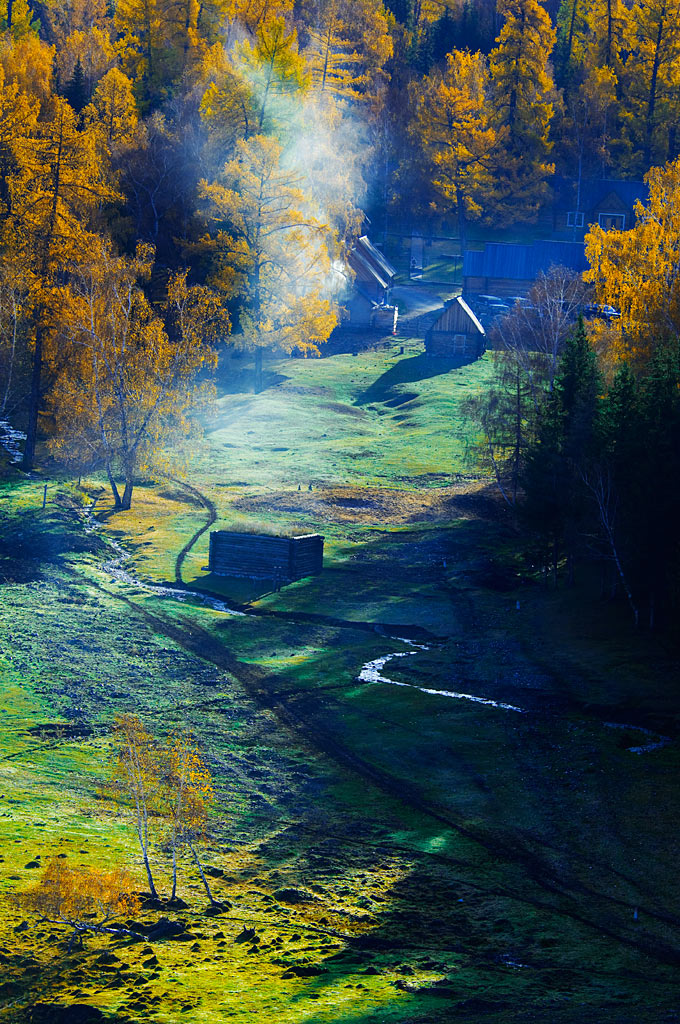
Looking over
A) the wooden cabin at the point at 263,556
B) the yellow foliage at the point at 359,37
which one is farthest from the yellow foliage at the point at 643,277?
the yellow foliage at the point at 359,37

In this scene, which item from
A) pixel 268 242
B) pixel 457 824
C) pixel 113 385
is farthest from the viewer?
pixel 268 242

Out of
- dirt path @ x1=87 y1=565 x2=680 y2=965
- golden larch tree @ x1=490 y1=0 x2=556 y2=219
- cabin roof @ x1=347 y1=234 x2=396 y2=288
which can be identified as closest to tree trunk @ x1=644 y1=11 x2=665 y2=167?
golden larch tree @ x1=490 y1=0 x2=556 y2=219

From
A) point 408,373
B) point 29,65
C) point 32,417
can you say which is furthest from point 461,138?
point 32,417

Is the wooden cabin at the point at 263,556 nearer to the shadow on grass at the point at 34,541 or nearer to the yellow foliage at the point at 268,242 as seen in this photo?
the shadow on grass at the point at 34,541

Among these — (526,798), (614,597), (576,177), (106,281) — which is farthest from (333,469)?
(576,177)

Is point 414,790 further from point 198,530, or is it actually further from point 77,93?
point 77,93
